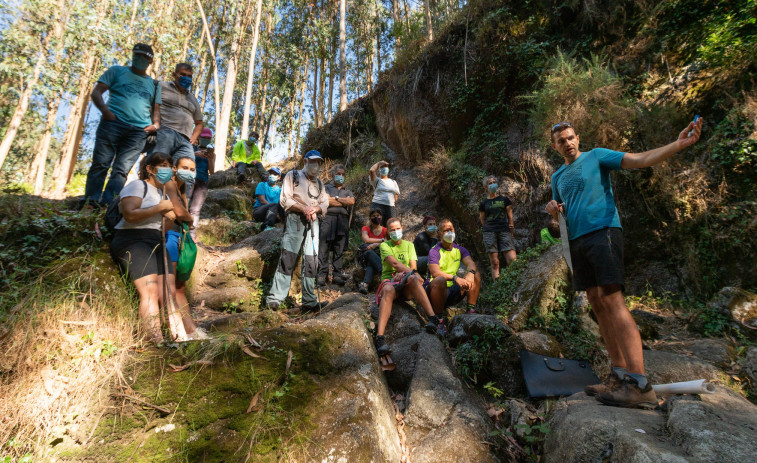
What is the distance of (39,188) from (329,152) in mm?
11058

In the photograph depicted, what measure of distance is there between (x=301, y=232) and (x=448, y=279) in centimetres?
213

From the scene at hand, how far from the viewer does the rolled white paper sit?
2.05m

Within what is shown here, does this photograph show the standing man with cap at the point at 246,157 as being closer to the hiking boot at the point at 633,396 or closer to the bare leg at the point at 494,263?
the bare leg at the point at 494,263

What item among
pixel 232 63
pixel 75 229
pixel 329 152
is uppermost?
pixel 232 63

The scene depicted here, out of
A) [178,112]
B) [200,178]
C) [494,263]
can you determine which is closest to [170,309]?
[178,112]

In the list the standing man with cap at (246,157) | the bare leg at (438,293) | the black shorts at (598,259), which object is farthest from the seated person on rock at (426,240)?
the standing man with cap at (246,157)

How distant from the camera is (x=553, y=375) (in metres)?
3.31

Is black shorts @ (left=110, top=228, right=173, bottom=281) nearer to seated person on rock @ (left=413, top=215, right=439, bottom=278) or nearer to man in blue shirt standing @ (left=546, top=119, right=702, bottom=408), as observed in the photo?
man in blue shirt standing @ (left=546, top=119, right=702, bottom=408)

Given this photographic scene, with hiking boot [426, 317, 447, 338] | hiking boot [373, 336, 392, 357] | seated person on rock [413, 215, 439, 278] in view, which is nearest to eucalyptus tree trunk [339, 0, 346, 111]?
seated person on rock [413, 215, 439, 278]

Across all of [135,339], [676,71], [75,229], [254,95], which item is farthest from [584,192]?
[254,95]

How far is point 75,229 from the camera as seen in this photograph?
125 inches

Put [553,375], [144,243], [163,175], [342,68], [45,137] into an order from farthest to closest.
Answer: [342,68]
[45,137]
[553,375]
[163,175]
[144,243]

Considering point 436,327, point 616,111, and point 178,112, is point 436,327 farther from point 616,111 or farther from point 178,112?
point 616,111

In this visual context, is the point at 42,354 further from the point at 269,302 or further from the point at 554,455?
the point at 554,455
